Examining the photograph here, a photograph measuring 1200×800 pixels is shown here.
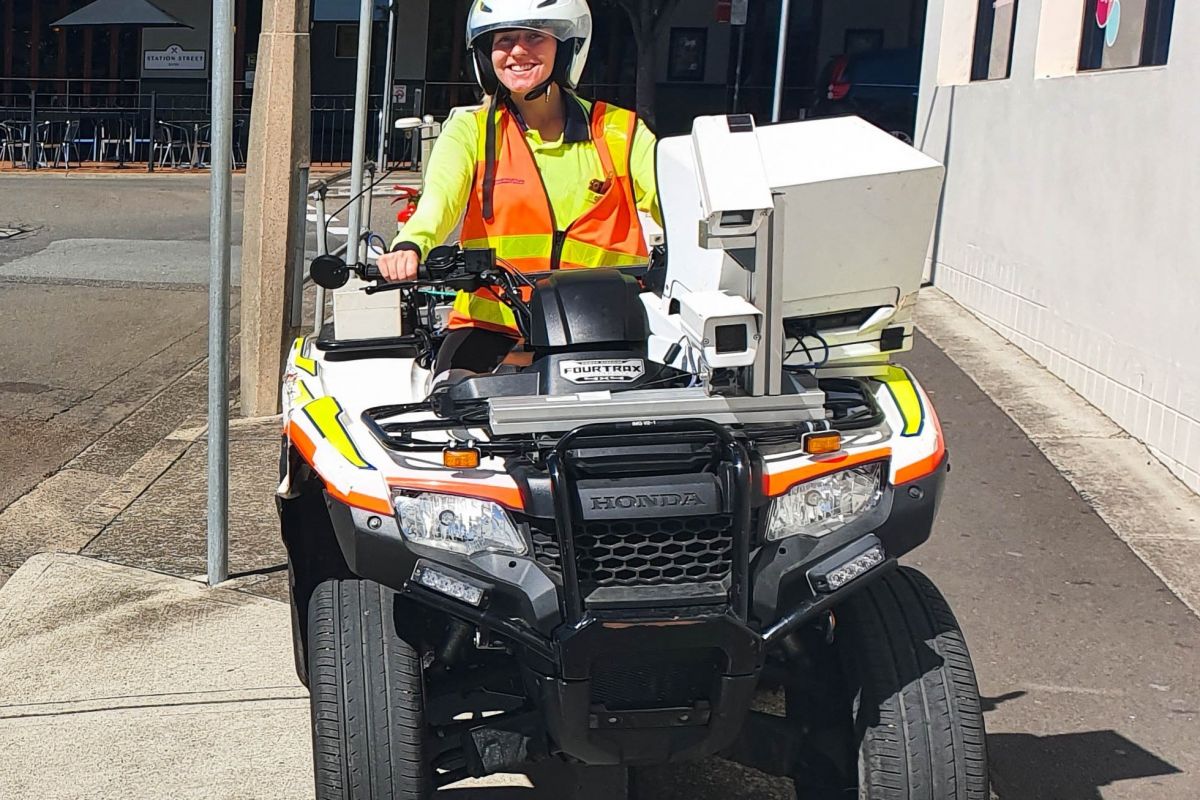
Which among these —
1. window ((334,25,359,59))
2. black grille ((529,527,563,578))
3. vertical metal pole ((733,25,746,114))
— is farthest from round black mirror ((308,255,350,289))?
window ((334,25,359,59))

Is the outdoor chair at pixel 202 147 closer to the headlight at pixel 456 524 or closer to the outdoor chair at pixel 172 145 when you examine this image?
the outdoor chair at pixel 172 145

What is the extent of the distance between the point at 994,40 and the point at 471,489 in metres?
9.14

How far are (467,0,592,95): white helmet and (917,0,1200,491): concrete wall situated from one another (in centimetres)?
377

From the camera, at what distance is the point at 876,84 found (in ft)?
77.8

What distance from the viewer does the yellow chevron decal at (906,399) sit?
313cm

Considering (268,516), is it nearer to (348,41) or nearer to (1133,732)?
(1133,732)

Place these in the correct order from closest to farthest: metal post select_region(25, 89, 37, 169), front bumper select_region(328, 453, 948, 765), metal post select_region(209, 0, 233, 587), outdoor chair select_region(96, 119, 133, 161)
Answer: front bumper select_region(328, 453, 948, 765), metal post select_region(209, 0, 233, 587), metal post select_region(25, 89, 37, 169), outdoor chair select_region(96, 119, 133, 161)

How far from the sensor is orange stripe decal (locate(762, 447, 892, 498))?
9.48 ft

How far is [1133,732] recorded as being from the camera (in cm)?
440

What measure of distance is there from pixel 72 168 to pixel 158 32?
5.44m

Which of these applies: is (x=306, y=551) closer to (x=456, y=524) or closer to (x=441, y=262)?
(x=441, y=262)

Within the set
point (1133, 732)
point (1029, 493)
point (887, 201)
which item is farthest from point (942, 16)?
point (887, 201)

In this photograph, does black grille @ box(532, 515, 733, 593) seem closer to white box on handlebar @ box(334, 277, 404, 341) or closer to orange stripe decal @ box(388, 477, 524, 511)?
orange stripe decal @ box(388, 477, 524, 511)

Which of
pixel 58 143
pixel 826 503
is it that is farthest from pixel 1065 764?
pixel 58 143
